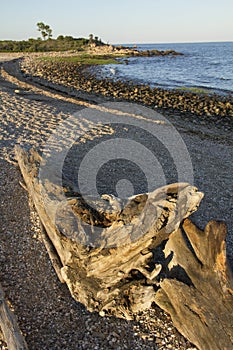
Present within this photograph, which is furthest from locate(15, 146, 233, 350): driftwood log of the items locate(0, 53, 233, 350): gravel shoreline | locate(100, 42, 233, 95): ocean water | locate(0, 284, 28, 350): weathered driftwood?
locate(100, 42, 233, 95): ocean water

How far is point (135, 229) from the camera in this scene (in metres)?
3.30

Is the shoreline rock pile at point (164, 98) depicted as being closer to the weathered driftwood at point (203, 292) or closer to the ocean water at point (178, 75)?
the ocean water at point (178, 75)

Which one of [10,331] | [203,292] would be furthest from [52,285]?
[203,292]

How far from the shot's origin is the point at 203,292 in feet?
10.3

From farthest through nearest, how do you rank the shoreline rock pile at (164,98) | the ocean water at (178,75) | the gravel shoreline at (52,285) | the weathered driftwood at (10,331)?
1. the ocean water at (178,75)
2. the shoreline rock pile at (164,98)
3. the gravel shoreline at (52,285)
4. the weathered driftwood at (10,331)

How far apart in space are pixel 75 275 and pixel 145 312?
33.4 inches

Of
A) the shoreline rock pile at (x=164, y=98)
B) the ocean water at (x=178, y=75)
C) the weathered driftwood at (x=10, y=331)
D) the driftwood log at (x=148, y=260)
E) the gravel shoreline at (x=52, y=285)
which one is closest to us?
the weathered driftwood at (x=10, y=331)

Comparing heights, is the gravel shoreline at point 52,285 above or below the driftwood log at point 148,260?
below

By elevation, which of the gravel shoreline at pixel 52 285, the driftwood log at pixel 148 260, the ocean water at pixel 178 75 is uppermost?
the ocean water at pixel 178 75

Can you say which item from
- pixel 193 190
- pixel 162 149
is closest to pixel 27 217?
pixel 193 190

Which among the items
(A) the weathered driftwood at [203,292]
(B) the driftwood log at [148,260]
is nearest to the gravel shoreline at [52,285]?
(B) the driftwood log at [148,260]

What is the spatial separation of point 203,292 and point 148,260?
0.61 meters

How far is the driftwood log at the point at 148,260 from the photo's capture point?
3.13 meters

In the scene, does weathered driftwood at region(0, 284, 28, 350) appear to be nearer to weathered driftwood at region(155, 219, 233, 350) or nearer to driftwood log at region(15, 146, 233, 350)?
driftwood log at region(15, 146, 233, 350)
